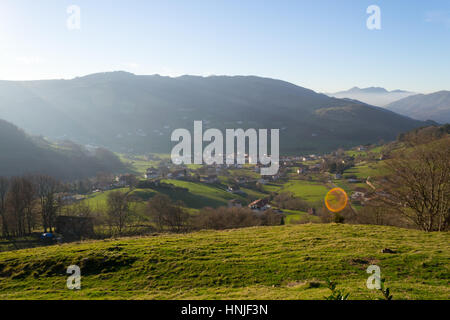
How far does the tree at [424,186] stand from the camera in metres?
24.2

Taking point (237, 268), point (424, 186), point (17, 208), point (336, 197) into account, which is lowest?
point (336, 197)

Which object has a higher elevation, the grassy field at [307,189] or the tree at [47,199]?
the tree at [47,199]

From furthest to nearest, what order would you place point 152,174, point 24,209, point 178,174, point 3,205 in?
point 152,174 < point 178,174 < point 24,209 < point 3,205

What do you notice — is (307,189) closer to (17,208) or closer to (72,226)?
(72,226)

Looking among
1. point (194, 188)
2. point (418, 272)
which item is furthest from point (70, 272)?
point (194, 188)

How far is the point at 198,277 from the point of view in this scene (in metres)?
13.1

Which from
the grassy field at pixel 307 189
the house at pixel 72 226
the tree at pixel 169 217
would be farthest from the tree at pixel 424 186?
the grassy field at pixel 307 189

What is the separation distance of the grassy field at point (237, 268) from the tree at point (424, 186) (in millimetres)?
7744

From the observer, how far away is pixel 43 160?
113500 millimetres

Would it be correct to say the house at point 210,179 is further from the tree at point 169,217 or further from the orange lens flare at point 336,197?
the tree at point 169,217

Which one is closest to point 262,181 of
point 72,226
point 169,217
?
point 169,217

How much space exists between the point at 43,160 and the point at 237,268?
12875cm

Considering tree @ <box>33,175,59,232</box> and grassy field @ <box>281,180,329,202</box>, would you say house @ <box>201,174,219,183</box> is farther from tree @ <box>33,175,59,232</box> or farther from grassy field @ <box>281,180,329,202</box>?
tree @ <box>33,175,59,232</box>
